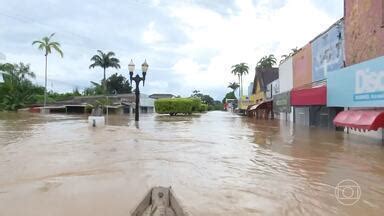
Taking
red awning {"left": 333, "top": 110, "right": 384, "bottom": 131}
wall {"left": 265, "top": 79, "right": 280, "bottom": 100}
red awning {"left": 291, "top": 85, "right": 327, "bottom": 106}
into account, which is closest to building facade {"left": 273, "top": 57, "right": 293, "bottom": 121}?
red awning {"left": 291, "top": 85, "right": 327, "bottom": 106}

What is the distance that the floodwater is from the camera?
22.9ft

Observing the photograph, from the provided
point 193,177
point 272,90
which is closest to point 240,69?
point 272,90

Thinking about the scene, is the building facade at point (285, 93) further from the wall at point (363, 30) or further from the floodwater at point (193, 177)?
the floodwater at point (193, 177)

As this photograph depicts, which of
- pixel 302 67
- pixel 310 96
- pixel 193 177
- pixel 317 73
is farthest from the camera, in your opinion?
pixel 302 67

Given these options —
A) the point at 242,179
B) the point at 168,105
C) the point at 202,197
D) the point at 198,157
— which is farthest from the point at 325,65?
the point at 168,105

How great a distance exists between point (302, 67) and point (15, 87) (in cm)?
5972

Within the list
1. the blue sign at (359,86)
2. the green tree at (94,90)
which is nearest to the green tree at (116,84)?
the green tree at (94,90)

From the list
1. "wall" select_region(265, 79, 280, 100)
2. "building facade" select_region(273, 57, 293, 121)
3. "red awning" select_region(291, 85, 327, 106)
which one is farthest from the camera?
"wall" select_region(265, 79, 280, 100)

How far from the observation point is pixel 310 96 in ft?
84.1

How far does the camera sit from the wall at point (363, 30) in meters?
17.8

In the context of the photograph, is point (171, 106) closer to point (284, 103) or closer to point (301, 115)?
point (284, 103)

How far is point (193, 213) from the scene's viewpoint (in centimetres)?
660

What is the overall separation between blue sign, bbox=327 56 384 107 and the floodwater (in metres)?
2.09

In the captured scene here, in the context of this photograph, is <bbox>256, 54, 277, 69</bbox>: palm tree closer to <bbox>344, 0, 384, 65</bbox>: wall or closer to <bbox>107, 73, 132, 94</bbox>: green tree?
<bbox>107, 73, 132, 94</bbox>: green tree
